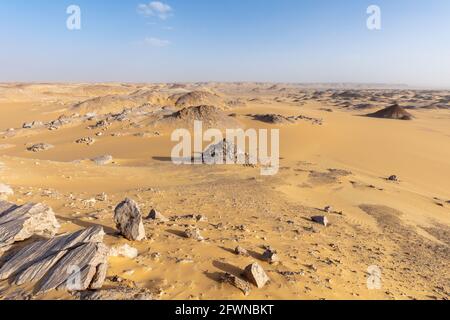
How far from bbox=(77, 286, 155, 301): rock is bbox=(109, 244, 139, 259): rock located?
1044mm

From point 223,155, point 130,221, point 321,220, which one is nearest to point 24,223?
point 130,221

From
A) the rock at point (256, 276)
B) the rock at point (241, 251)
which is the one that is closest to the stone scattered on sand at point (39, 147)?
the rock at point (241, 251)

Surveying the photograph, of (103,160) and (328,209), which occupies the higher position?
(103,160)

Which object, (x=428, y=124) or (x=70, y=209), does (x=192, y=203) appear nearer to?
(x=70, y=209)

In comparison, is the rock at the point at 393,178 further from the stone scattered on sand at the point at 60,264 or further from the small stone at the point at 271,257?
the stone scattered on sand at the point at 60,264

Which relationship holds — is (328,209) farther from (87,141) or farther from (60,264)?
(87,141)

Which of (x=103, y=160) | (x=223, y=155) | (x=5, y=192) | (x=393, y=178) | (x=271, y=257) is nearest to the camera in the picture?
(x=271, y=257)

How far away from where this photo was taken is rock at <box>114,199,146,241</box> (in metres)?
6.09

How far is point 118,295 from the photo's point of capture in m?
4.26

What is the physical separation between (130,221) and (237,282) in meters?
2.32

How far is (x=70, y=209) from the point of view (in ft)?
26.0

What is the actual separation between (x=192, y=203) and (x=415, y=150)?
17638mm
